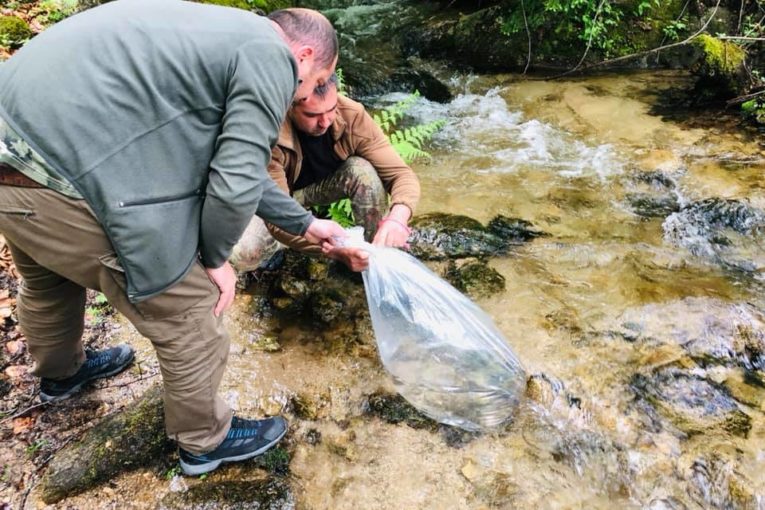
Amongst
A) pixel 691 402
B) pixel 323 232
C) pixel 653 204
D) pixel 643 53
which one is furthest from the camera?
pixel 643 53

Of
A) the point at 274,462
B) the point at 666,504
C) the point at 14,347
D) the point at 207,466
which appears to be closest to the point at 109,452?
the point at 207,466

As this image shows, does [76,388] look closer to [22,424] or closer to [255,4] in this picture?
[22,424]

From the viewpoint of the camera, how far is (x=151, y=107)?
1516mm

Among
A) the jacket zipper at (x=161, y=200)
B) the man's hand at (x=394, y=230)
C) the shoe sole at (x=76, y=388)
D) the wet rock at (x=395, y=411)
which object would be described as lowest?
the wet rock at (x=395, y=411)

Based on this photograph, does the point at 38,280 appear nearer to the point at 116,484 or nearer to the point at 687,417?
the point at 116,484

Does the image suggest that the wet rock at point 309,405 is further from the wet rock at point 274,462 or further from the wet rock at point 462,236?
the wet rock at point 462,236

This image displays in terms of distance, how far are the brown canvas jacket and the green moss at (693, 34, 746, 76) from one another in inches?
169

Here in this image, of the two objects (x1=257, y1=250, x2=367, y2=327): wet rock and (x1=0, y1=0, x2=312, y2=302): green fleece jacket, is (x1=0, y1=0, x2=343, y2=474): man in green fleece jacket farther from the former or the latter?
(x1=257, y1=250, x2=367, y2=327): wet rock

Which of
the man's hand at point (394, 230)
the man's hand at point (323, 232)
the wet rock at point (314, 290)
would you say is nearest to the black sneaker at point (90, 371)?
the wet rock at point (314, 290)

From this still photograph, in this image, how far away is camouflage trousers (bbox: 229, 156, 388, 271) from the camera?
292 cm

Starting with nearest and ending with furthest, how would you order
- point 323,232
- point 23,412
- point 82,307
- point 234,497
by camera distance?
point 234,497
point 323,232
point 82,307
point 23,412

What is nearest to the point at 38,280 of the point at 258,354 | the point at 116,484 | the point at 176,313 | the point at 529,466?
the point at 176,313

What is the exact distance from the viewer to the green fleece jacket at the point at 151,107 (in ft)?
4.88

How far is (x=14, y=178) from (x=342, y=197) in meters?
1.73
